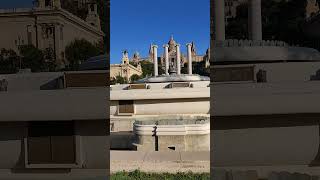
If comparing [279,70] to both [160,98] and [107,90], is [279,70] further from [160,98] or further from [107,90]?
[160,98]

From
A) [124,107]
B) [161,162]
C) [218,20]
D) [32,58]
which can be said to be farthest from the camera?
[124,107]

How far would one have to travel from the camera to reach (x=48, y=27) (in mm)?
2293

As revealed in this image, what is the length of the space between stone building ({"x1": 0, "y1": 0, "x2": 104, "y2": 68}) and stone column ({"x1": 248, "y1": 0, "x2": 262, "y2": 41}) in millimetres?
1040

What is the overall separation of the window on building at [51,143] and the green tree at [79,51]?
337 mm

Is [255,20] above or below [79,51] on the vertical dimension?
→ above

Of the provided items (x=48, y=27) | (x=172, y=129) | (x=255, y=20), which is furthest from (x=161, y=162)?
(x=48, y=27)

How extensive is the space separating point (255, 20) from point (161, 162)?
1.34 metres

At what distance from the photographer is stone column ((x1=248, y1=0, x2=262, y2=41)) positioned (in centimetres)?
281

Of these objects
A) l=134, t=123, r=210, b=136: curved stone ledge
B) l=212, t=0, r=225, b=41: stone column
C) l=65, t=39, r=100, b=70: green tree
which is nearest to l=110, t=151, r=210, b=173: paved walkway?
l=134, t=123, r=210, b=136: curved stone ledge

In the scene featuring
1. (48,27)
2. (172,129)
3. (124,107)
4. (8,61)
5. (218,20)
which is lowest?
(172,129)

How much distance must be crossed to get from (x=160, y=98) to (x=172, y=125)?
153 centimetres

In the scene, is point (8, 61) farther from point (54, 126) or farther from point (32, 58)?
point (54, 126)

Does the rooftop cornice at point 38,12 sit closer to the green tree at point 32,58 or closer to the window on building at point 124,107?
the green tree at point 32,58

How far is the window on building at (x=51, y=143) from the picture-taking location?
2.38 meters
